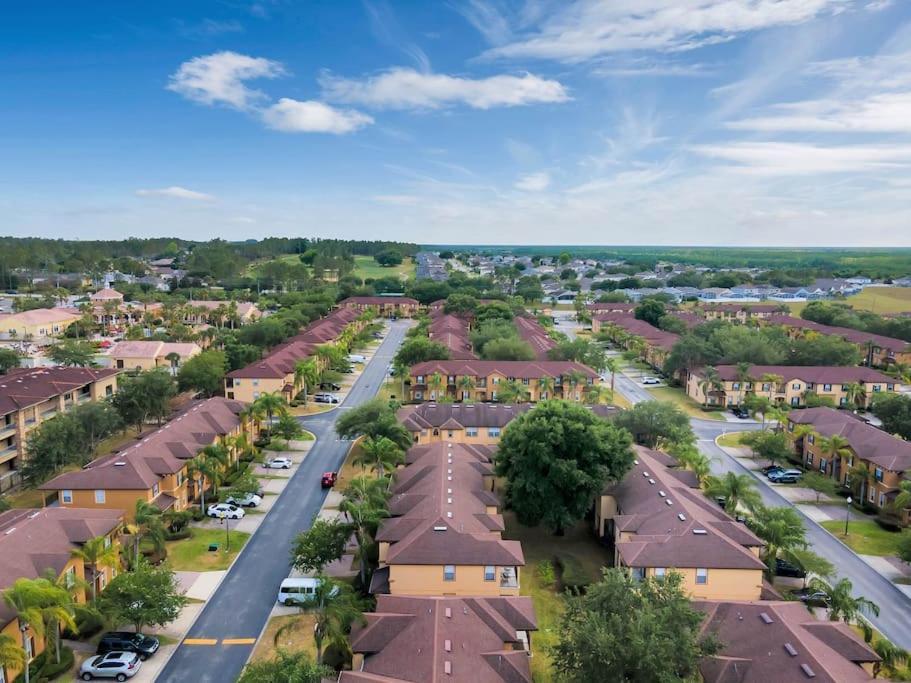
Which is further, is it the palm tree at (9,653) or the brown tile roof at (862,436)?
the brown tile roof at (862,436)

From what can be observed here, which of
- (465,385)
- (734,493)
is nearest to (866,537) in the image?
(734,493)

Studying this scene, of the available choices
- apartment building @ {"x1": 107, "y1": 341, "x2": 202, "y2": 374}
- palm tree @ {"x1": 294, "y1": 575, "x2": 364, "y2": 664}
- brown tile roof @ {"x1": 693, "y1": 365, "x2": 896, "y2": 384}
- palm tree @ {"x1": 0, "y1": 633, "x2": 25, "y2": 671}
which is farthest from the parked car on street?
brown tile roof @ {"x1": 693, "y1": 365, "x2": 896, "y2": 384}

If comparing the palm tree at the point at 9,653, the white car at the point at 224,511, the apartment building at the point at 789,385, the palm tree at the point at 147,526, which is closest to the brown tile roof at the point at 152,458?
the palm tree at the point at 147,526

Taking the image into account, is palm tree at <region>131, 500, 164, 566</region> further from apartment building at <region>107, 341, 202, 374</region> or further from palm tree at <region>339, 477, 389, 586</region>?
apartment building at <region>107, 341, 202, 374</region>

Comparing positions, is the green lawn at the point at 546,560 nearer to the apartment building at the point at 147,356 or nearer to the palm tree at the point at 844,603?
the palm tree at the point at 844,603

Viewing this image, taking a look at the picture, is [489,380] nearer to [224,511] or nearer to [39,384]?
[224,511]
